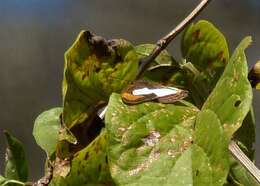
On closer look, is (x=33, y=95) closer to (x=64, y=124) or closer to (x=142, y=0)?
(x=142, y=0)

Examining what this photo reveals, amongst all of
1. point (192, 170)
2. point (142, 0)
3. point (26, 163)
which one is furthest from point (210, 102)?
point (142, 0)

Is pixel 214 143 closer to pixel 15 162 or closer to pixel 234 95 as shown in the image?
pixel 234 95

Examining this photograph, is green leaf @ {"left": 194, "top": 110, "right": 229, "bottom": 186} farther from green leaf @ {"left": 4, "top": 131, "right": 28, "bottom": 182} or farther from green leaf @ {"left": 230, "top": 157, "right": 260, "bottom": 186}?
green leaf @ {"left": 4, "top": 131, "right": 28, "bottom": 182}

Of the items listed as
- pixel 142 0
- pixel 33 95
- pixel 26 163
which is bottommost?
pixel 33 95

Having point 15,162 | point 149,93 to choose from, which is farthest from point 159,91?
point 15,162

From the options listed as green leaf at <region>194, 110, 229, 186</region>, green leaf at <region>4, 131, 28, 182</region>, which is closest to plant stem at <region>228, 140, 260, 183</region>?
green leaf at <region>194, 110, 229, 186</region>

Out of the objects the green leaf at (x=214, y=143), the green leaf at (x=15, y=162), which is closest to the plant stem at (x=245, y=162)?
the green leaf at (x=214, y=143)

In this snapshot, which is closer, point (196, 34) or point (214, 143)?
point (214, 143)
